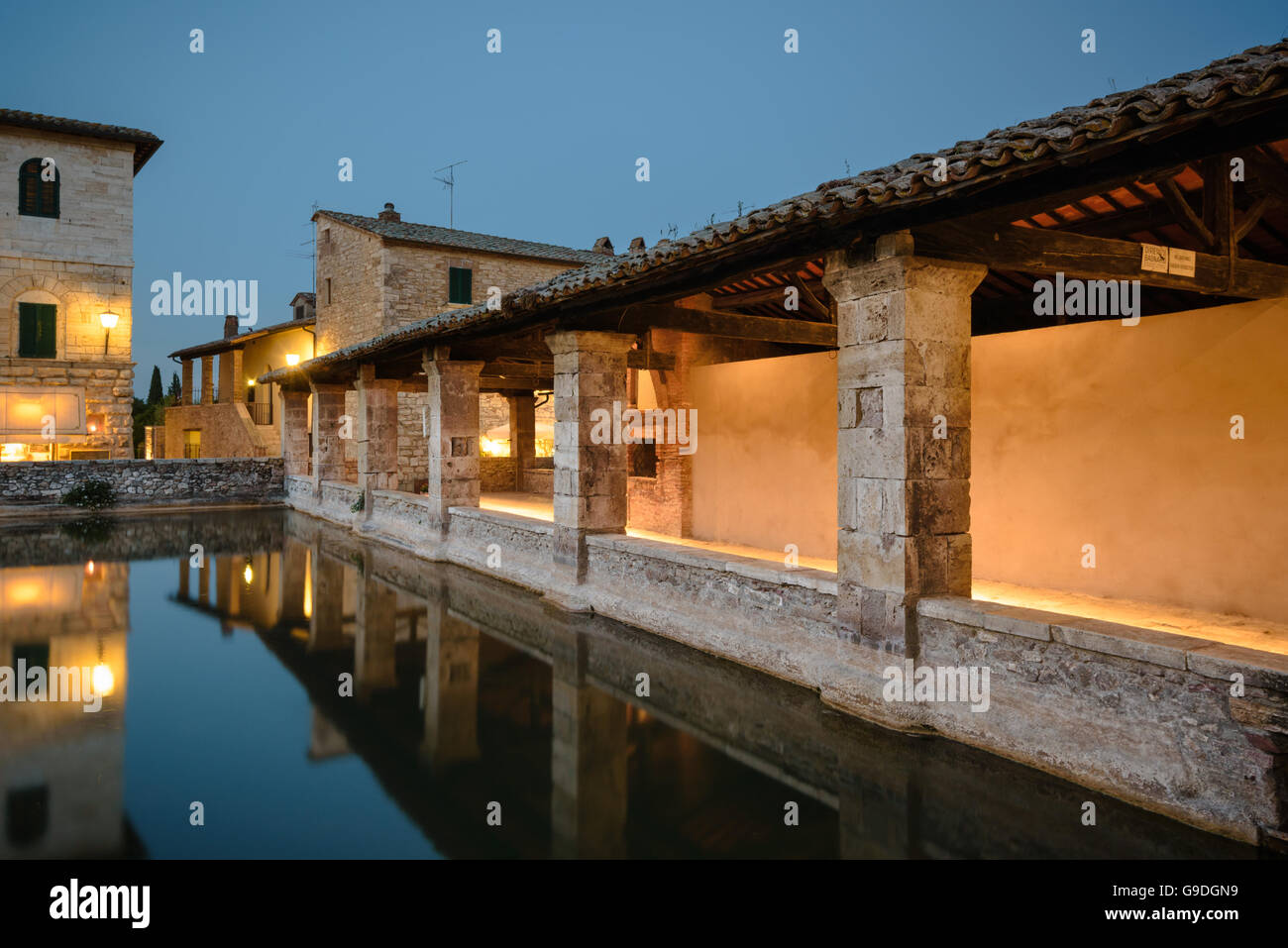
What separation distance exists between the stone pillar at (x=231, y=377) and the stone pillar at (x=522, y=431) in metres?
12.7

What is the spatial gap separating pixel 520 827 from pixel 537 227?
552ft

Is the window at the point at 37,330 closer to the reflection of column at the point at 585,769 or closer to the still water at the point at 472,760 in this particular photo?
the still water at the point at 472,760

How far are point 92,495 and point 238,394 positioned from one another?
35.4ft

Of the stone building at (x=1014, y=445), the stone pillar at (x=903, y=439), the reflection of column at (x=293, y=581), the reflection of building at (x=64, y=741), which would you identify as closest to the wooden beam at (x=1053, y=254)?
the stone building at (x=1014, y=445)

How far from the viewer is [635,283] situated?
21.8 feet

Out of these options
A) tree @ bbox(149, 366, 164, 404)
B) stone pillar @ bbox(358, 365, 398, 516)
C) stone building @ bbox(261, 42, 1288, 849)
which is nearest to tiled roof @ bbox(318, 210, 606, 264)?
stone pillar @ bbox(358, 365, 398, 516)

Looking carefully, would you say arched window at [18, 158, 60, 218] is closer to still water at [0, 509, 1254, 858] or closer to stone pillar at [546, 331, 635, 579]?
still water at [0, 509, 1254, 858]

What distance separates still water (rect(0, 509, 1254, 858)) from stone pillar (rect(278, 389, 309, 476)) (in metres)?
11.9

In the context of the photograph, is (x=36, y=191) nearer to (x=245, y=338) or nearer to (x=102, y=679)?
(x=245, y=338)

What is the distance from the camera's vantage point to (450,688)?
5.73 meters

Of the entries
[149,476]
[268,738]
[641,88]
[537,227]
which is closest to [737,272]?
[268,738]

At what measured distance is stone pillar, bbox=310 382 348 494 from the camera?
16297mm
